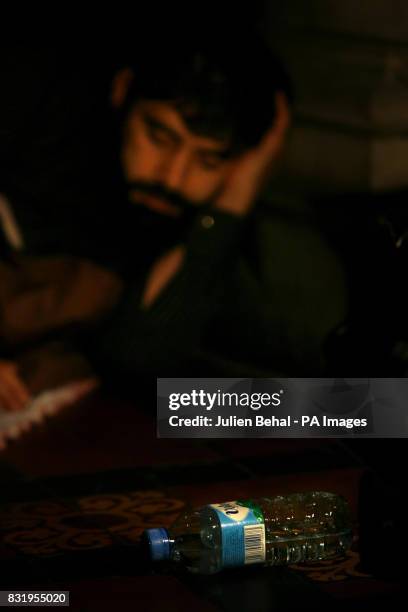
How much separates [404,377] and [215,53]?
3.76 feet

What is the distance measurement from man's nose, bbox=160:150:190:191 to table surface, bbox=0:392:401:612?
0.43 metres

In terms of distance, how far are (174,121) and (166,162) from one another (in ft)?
0.25

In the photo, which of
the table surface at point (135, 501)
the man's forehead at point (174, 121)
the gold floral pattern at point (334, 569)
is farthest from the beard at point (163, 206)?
the gold floral pattern at point (334, 569)

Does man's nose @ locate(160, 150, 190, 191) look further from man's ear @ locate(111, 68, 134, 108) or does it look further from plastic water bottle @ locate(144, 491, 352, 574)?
plastic water bottle @ locate(144, 491, 352, 574)

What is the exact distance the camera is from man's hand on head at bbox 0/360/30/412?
170 cm

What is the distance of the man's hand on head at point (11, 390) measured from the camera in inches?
66.8

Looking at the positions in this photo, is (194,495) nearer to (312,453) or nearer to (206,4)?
(312,453)

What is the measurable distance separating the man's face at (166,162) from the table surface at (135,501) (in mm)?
425

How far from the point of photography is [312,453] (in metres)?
1.49

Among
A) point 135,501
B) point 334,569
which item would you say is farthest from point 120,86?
point 334,569

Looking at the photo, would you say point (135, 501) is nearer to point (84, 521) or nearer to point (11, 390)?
point (84, 521)

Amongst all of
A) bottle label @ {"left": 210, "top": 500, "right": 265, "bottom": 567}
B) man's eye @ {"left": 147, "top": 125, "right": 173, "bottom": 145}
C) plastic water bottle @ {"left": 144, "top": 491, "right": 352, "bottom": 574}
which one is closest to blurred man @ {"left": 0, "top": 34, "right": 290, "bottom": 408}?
man's eye @ {"left": 147, "top": 125, "right": 173, "bottom": 145}

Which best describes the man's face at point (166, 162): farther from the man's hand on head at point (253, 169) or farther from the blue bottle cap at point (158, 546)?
the blue bottle cap at point (158, 546)

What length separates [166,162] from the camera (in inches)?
79.9
